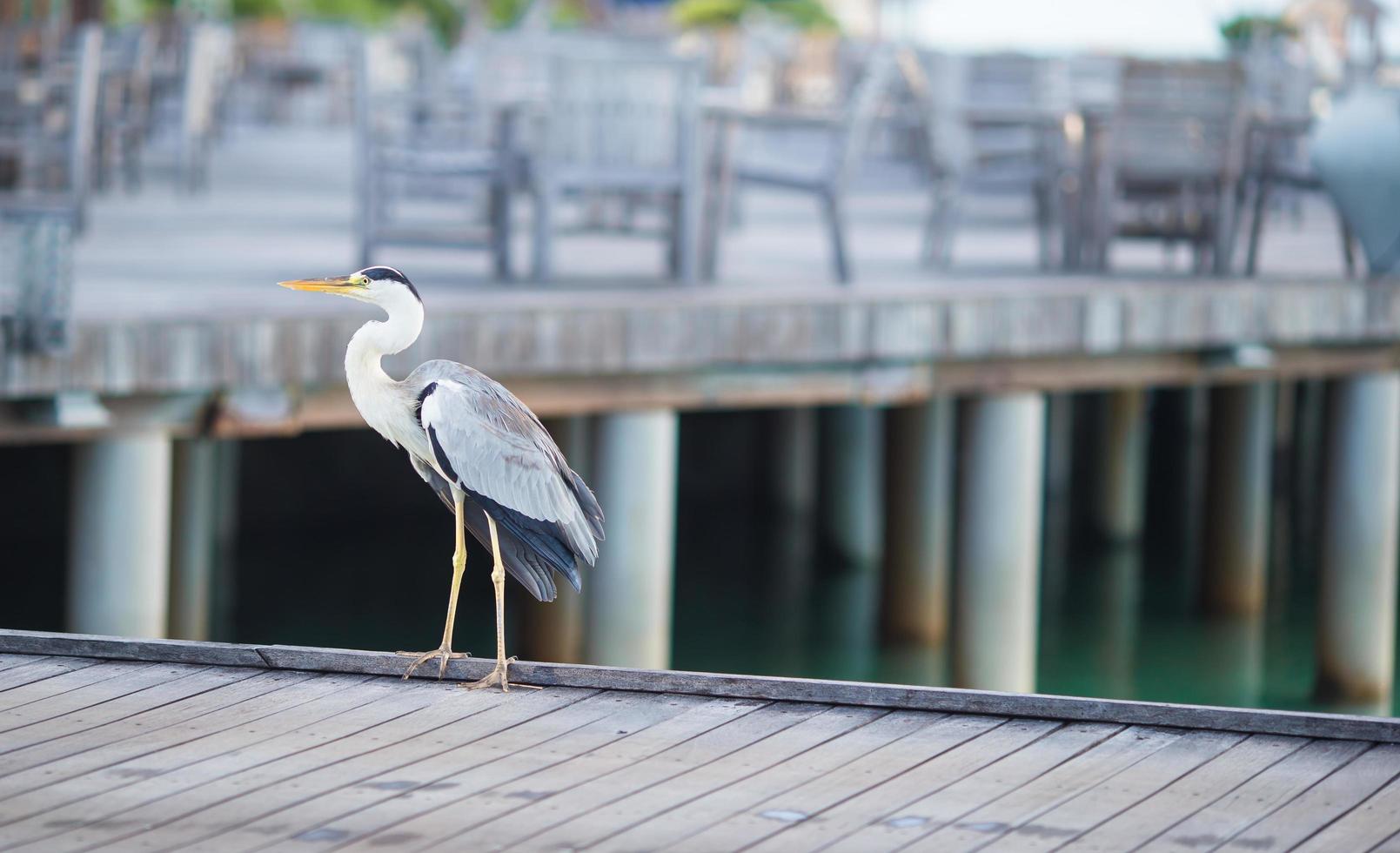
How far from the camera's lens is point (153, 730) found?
10.4 feet

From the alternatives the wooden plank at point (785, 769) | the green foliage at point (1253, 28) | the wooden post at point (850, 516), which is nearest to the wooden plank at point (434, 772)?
the wooden plank at point (785, 769)

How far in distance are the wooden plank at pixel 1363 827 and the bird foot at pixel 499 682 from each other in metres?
1.37

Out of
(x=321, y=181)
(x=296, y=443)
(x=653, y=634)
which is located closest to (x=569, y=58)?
(x=653, y=634)

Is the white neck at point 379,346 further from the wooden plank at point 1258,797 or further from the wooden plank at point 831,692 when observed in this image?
the wooden plank at point 1258,797

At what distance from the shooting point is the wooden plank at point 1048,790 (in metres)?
2.73

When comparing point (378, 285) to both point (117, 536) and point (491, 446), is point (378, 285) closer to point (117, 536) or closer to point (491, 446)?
point (491, 446)

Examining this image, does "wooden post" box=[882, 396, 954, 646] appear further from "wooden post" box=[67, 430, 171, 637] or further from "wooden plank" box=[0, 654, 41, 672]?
"wooden plank" box=[0, 654, 41, 672]

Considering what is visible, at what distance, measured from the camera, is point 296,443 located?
11.5 m

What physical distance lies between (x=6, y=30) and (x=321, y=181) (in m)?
3.53

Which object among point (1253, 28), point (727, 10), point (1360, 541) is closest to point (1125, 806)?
point (1360, 541)

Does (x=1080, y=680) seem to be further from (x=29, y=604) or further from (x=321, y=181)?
(x=321, y=181)

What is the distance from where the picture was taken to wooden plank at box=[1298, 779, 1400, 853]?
8.82 ft

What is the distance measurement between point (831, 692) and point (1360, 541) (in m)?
4.80

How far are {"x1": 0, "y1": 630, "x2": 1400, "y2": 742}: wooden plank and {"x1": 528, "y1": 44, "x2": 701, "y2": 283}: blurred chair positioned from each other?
→ 12.0 ft
